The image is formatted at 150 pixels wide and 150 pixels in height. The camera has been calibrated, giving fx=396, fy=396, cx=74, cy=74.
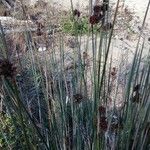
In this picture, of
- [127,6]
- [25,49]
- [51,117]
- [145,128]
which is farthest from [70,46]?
[145,128]

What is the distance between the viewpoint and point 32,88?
2.85m

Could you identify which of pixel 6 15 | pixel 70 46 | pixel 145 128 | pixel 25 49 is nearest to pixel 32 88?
pixel 25 49

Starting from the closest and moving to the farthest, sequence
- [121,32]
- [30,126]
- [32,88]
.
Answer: [30,126] → [32,88] → [121,32]

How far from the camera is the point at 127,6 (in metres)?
5.09

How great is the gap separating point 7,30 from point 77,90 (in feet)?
6.83

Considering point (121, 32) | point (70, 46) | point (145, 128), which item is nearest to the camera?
point (145, 128)

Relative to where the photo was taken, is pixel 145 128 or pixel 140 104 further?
pixel 140 104

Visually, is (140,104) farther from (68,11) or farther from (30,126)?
(68,11)

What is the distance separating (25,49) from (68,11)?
4.64 feet

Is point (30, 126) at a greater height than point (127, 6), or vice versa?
point (30, 126)

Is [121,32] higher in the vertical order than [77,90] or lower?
lower

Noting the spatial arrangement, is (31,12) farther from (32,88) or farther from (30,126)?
(30,126)

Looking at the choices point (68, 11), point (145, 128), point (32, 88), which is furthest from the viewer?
point (68, 11)

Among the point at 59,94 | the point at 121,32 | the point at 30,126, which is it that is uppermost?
the point at 30,126
